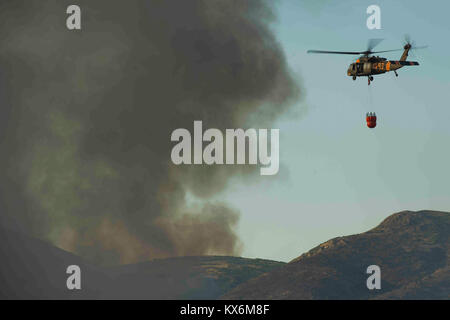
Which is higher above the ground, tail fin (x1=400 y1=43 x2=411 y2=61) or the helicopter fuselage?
tail fin (x1=400 y1=43 x2=411 y2=61)

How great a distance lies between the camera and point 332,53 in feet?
→ 399

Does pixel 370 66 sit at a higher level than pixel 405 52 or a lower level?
lower

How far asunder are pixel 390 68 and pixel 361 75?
5691 millimetres

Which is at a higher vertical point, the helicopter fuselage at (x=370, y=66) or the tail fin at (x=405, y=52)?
the tail fin at (x=405, y=52)

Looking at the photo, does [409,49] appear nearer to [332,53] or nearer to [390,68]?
[390,68]

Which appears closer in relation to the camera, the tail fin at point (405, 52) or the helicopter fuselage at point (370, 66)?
the helicopter fuselage at point (370, 66)

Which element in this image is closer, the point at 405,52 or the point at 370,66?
the point at 405,52

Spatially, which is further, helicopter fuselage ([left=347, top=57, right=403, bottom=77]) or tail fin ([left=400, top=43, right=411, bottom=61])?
tail fin ([left=400, top=43, right=411, bottom=61])
